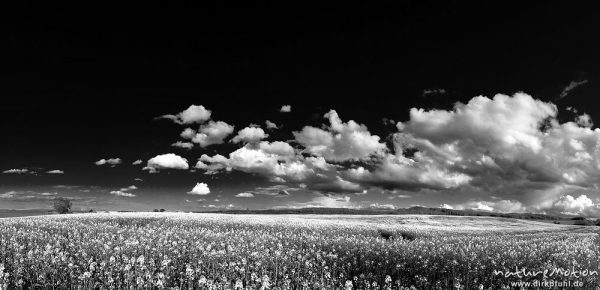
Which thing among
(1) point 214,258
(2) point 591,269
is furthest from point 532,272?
(1) point 214,258

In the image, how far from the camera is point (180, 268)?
1101cm

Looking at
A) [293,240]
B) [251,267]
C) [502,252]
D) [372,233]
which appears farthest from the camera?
[372,233]

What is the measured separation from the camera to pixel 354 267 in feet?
40.9

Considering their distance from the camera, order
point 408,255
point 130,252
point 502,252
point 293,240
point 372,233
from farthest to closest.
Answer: point 372,233 < point 293,240 < point 502,252 < point 408,255 < point 130,252

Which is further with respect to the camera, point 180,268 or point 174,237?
point 174,237

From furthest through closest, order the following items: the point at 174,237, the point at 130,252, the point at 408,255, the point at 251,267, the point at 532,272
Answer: the point at 174,237, the point at 408,255, the point at 130,252, the point at 532,272, the point at 251,267

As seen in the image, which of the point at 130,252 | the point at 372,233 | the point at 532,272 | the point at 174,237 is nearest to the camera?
the point at 532,272

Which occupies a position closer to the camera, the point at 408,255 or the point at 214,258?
the point at 214,258

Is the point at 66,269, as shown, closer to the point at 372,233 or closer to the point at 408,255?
the point at 408,255

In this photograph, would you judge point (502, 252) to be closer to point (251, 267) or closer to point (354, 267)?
point (354, 267)

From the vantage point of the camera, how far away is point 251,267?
1055cm

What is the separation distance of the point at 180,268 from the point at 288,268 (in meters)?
3.15

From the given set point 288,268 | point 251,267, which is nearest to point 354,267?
point 288,268

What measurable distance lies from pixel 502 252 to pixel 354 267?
6.80 metres
